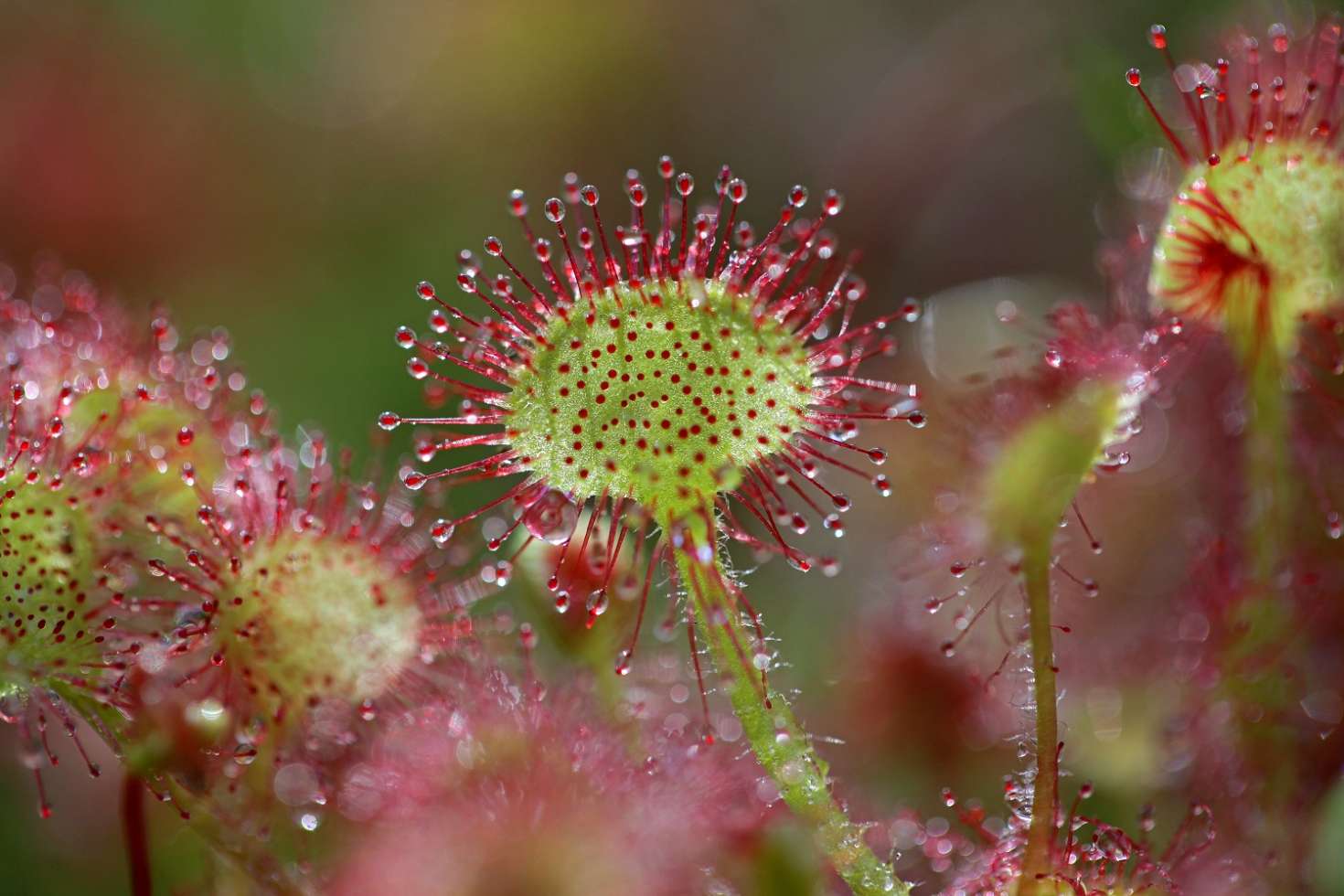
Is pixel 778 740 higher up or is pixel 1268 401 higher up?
pixel 1268 401

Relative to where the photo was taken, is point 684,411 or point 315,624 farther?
point 315,624

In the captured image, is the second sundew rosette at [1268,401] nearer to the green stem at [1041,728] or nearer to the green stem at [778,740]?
the green stem at [1041,728]

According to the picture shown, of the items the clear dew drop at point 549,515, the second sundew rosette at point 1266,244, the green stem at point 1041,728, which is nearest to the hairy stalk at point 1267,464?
Answer: the second sundew rosette at point 1266,244

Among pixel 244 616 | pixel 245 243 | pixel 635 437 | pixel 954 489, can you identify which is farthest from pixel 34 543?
pixel 245 243

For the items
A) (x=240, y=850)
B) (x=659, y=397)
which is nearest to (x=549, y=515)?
(x=659, y=397)

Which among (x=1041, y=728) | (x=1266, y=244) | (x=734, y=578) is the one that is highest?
(x=1266, y=244)

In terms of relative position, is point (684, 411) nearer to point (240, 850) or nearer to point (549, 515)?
point (549, 515)

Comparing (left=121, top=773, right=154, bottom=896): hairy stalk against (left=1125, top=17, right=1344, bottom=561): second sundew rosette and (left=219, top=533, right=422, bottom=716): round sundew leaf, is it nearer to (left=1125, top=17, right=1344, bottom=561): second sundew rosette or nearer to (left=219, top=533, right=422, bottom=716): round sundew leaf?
(left=219, top=533, right=422, bottom=716): round sundew leaf
